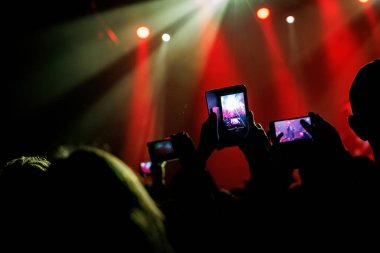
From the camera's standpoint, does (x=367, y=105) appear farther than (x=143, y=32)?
No

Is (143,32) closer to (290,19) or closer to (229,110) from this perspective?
(290,19)

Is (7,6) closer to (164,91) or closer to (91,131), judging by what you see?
(91,131)

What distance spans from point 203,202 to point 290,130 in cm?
141

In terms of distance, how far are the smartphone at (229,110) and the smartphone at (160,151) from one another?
131cm

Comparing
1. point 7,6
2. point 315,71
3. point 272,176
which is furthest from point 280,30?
point 272,176

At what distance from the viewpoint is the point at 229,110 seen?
7.70 feet

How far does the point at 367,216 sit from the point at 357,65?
9.49 meters

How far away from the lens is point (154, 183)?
3613mm

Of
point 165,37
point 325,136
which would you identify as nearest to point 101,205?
point 325,136

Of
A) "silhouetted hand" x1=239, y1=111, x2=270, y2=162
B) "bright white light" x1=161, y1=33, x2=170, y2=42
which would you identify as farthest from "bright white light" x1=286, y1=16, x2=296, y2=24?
"silhouetted hand" x1=239, y1=111, x2=270, y2=162

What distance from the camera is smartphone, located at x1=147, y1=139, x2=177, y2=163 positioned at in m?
3.59

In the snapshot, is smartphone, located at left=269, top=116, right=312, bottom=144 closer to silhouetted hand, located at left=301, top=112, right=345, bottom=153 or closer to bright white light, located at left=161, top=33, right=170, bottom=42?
silhouetted hand, located at left=301, top=112, right=345, bottom=153

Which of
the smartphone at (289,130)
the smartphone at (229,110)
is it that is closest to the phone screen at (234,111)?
the smartphone at (229,110)

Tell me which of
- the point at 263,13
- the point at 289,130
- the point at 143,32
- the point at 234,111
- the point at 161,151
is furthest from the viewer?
the point at 263,13
